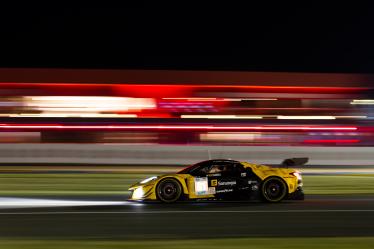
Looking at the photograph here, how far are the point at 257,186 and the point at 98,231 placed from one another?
15.7 ft

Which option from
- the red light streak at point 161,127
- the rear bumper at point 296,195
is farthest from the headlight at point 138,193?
the red light streak at point 161,127

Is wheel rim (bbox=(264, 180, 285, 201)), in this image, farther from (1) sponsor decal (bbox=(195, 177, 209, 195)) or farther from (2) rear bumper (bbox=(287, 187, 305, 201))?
(1) sponsor decal (bbox=(195, 177, 209, 195))

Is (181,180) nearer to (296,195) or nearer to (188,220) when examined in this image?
(296,195)

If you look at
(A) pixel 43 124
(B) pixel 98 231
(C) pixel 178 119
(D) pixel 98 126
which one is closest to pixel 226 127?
(C) pixel 178 119

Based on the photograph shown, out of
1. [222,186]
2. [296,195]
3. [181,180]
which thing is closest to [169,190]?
[181,180]

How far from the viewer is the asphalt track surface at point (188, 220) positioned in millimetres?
8516

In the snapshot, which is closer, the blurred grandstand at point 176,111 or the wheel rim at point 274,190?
the wheel rim at point 274,190

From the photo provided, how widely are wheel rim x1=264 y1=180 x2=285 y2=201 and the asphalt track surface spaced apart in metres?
0.30

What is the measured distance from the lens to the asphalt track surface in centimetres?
852

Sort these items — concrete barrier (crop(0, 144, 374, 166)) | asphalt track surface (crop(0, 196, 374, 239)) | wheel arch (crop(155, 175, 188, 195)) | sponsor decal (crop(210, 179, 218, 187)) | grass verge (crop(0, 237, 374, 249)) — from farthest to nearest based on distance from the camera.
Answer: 1. concrete barrier (crop(0, 144, 374, 166))
2. sponsor decal (crop(210, 179, 218, 187))
3. wheel arch (crop(155, 175, 188, 195))
4. asphalt track surface (crop(0, 196, 374, 239))
5. grass verge (crop(0, 237, 374, 249))

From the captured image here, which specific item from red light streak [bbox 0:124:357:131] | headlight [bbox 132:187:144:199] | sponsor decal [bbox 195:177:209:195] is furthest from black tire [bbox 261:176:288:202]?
red light streak [bbox 0:124:357:131]

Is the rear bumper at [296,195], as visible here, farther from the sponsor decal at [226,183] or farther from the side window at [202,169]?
the side window at [202,169]

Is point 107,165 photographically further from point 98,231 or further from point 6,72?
point 98,231

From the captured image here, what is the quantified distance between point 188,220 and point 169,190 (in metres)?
2.63
